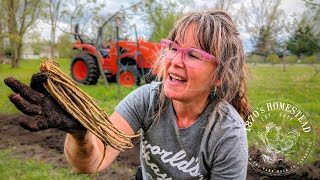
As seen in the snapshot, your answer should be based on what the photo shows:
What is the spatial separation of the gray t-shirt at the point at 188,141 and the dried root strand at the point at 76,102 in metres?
0.40

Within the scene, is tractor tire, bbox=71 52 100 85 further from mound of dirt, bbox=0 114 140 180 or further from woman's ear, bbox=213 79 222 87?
woman's ear, bbox=213 79 222 87

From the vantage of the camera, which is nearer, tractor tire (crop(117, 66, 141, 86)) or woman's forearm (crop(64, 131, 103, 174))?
woman's forearm (crop(64, 131, 103, 174))

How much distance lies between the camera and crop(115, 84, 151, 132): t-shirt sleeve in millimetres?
1723

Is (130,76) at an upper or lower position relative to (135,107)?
lower

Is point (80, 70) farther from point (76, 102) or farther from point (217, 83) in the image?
point (76, 102)

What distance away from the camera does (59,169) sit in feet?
11.9

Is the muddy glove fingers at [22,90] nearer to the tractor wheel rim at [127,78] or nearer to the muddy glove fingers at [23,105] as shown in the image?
the muddy glove fingers at [23,105]

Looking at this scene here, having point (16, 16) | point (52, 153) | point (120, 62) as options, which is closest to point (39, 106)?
point (52, 153)

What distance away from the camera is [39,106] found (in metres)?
1.14

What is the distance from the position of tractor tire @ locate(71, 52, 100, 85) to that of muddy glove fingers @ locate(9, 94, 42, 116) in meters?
8.62

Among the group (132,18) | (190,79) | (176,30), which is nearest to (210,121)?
(190,79)

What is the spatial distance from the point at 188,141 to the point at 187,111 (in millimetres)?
160

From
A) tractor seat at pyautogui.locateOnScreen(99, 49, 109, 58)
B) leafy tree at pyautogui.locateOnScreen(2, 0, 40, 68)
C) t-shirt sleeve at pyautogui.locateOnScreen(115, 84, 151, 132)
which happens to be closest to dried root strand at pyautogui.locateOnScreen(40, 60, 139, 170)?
t-shirt sleeve at pyautogui.locateOnScreen(115, 84, 151, 132)

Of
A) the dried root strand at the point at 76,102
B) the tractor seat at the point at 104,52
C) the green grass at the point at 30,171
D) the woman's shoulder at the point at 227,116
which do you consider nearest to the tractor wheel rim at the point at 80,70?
the tractor seat at the point at 104,52
